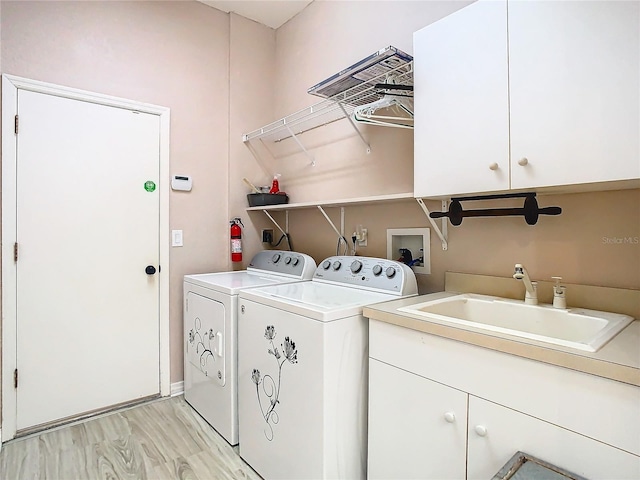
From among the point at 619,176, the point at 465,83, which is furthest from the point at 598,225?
the point at 465,83

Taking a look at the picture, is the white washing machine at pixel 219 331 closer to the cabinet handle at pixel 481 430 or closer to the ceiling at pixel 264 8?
the cabinet handle at pixel 481 430

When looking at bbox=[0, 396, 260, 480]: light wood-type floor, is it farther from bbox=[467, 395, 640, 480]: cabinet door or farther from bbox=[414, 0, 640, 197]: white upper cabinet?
bbox=[414, 0, 640, 197]: white upper cabinet

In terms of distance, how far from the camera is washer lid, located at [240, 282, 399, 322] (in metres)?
1.43

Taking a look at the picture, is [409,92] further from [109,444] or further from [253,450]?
[109,444]

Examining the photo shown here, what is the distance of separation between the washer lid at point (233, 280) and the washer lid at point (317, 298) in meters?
0.12

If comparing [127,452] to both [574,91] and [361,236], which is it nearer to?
[361,236]

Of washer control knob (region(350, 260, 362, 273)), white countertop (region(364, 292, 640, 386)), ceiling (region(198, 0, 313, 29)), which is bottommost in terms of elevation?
white countertop (region(364, 292, 640, 386))

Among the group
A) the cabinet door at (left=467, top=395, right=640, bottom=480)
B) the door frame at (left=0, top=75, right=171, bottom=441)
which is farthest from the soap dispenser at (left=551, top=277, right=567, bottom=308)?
the door frame at (left=0, top=75, right=171, bottom=441)

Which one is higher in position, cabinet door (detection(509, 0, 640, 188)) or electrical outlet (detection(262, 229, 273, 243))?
cabinet door (detection(509, 0, 640, 188))

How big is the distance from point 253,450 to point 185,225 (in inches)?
61.7

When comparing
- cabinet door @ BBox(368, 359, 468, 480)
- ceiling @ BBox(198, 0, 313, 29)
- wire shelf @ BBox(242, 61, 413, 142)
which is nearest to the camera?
cabinet door @ BBox(368, 359, 468, 480)

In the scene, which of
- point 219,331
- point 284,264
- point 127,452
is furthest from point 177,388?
point 284,264

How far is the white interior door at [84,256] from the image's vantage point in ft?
6.72

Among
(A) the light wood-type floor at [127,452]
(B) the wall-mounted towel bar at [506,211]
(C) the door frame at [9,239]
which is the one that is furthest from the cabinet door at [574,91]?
(C) the door frame at [9,239]
